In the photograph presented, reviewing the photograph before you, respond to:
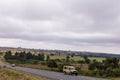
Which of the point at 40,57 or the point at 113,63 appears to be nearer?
the point at 113,63

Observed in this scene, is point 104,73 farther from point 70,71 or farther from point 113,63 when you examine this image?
point 113,63

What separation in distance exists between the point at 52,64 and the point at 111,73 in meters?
42.7

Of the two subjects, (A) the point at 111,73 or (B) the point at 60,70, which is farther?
(B) the point at 60,70

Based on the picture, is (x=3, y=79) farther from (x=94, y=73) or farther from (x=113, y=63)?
(x=113, y=63)

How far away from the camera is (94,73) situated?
240ft

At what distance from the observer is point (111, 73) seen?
A: 7294 cm

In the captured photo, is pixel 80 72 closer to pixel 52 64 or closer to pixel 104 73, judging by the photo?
pixel 104 73

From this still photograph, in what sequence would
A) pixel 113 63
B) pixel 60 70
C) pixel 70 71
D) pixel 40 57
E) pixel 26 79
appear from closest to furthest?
pixel 26 79 < pixel 70 71 < pixel 60 70 < pixel 113 63 < pixel 40 57

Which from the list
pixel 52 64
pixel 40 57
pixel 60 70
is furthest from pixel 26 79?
pixel 40 57

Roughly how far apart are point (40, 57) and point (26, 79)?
153 metres

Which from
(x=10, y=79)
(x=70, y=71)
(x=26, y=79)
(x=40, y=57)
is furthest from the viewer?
(x=40, y=57)

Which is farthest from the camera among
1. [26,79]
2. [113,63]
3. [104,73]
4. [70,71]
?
[113,63]

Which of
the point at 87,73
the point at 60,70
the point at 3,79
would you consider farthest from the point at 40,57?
the point at 3,79

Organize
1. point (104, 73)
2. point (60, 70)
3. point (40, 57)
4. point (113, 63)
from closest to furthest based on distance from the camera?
point (104, 73)
point (60, 70)
point (113, 63)
point (40, 57)
